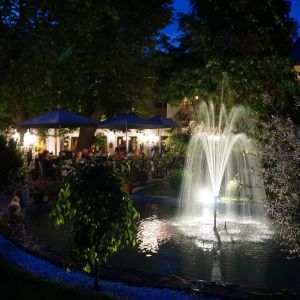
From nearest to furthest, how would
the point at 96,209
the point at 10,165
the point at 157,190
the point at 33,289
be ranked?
the point at 96,209 < the point at 33,289 < the point at 10,165 < the point at 157,190

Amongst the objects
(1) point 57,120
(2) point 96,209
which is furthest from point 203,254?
(1) point 57,120

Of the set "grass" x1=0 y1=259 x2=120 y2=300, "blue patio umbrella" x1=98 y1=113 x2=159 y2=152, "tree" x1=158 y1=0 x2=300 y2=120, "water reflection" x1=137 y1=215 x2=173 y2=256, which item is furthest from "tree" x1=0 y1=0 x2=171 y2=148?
"grass" x1=0 y1=259 x2=120 y2=300

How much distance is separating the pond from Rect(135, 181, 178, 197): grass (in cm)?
448

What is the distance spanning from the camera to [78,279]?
6.05m

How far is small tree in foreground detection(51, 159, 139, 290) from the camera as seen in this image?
509cm

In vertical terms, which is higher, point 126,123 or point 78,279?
point 126,123

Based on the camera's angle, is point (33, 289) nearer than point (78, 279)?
Yes

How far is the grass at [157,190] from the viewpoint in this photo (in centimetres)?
1561

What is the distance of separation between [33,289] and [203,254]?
3.53 metres

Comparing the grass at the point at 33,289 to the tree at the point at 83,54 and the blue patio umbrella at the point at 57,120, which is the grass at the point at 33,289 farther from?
the tree at the point at 83,54

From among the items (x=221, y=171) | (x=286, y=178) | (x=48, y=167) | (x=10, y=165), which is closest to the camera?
(x=286, y=178)

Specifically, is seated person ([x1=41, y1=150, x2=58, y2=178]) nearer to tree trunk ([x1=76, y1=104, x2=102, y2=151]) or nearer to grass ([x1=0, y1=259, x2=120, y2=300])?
tree trunk ([x1=76, y1=104, x2=102, y2=151])

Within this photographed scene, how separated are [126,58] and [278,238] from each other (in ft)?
61.3

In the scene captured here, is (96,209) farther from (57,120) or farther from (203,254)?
(57,120)
